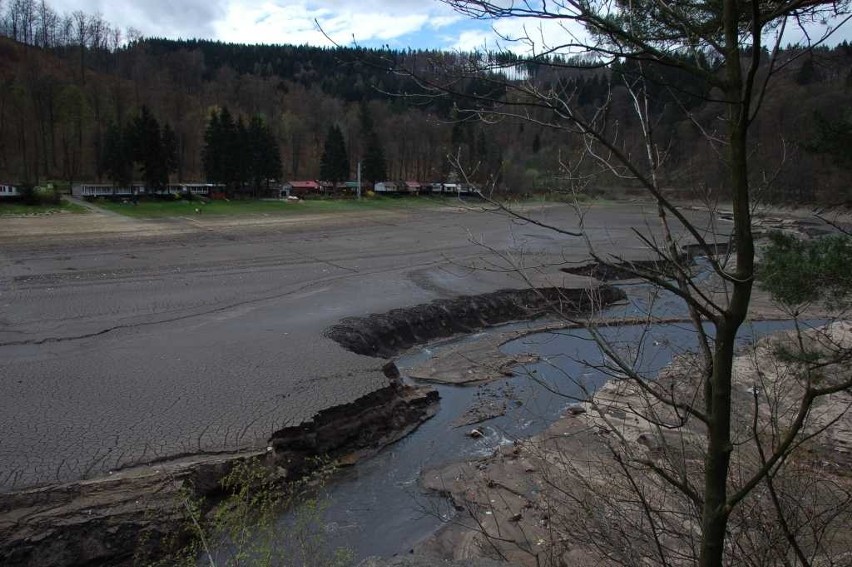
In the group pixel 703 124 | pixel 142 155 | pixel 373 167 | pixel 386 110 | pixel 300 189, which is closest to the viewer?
pixel 703 124

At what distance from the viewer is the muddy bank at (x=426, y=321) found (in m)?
14.9

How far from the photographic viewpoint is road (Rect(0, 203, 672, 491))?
852 cm

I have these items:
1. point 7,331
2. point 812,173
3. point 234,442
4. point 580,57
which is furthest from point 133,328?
point 812,173

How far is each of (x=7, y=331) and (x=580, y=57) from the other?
1514cm

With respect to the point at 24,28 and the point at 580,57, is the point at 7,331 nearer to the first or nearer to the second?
the point at 580,57

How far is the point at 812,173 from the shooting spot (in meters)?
11.7

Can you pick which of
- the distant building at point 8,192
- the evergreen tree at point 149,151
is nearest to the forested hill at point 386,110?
the evergreen tree at point 149,151

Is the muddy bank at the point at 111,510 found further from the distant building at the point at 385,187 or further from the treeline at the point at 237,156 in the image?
the distant building at the point at 385,187

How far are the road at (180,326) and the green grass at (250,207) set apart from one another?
21.0ft

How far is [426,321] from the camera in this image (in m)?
17.7

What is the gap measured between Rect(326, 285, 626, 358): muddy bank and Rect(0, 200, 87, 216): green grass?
26389 mm

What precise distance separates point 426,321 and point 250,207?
96.9ft

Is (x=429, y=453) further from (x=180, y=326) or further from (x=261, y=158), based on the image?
(x=261, y=158)

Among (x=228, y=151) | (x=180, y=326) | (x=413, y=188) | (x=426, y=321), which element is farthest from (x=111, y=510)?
(x=413, y=188)
